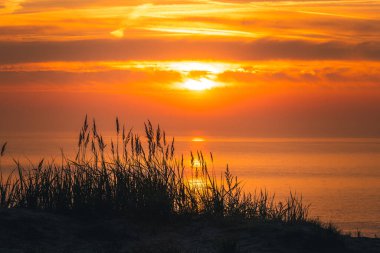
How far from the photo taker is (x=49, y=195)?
11555 mm

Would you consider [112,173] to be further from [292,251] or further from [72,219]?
[292,251]

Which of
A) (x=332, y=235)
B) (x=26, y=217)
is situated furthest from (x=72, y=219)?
(x=332, y=235)

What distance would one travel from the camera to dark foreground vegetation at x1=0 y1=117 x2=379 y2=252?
30.6 feet

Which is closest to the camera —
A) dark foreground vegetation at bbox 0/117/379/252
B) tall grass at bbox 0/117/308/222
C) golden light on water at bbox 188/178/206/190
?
dark foreground vegetation at bbox 0/117/379/252

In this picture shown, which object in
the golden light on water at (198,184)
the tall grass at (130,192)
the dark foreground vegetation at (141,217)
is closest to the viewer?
the dark foreground vegetation at (141,217)

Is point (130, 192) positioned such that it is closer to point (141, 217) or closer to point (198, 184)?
point (141, 217)

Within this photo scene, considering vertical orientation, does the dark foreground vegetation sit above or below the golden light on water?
below

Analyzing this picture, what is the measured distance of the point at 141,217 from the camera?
1063 centimetres

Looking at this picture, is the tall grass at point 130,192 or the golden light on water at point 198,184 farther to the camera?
the golden light on water at point 198,184

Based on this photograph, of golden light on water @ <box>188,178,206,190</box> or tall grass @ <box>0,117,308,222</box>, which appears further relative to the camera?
golden light on water @ <box>188,178,206,190</box>

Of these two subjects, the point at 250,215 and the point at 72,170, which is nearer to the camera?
the point at 250,215

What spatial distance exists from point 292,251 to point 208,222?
1680 millimetres

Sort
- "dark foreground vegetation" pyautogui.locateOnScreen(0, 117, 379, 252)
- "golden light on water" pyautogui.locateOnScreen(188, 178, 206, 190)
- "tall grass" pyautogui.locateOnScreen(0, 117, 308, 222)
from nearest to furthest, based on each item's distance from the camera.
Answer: "dark foreground vegetation" pyautogui.locateOnScreen(0, 117, 379, 252) < "tall grass" pyautogui.locateOnScreen(0, 117, 308, 222) < "golden light on water" pyautogui.locateOnScreen(188, 178, 206, 190)

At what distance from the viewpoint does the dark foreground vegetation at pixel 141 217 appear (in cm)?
932
